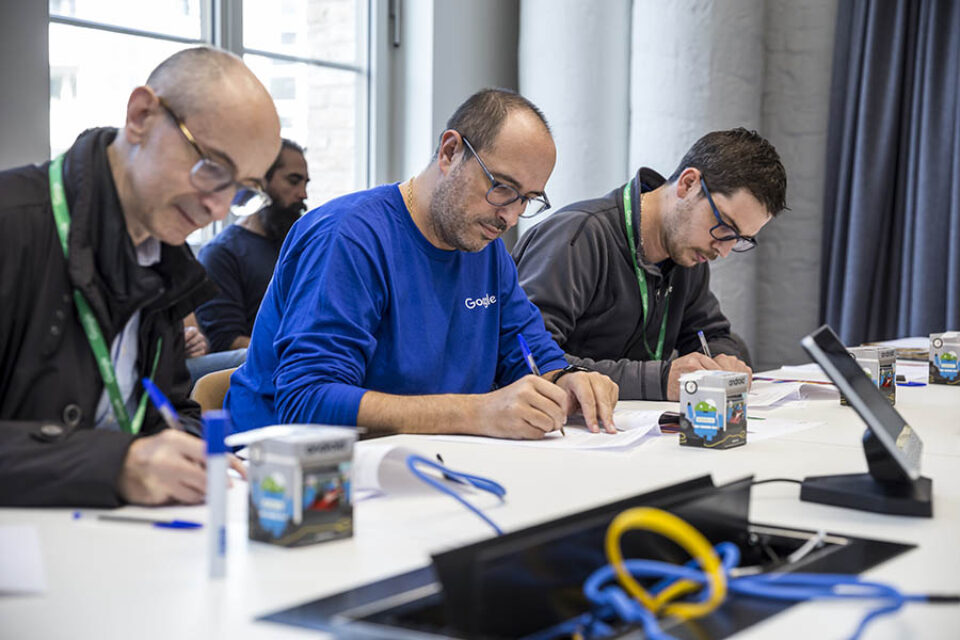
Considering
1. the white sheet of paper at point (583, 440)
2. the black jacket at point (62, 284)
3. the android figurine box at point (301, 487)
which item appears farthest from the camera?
the white sheet of paper at point (583, 440)

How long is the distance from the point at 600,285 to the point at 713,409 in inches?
39.7

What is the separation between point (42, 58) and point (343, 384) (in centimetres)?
218

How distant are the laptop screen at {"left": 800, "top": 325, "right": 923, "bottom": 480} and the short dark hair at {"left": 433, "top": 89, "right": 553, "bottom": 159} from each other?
0.87m

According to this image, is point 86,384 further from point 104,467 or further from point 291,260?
point 291,260

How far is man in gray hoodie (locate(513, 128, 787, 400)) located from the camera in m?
2.74

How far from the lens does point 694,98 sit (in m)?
4.70

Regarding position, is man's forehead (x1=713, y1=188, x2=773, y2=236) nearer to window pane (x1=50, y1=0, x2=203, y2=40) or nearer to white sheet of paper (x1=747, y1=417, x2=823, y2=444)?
white sheet of paper (x1=747, y1=417, x2=823, y2=444)

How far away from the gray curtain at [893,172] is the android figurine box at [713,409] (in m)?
3.30

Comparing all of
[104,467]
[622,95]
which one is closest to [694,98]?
[622,95]

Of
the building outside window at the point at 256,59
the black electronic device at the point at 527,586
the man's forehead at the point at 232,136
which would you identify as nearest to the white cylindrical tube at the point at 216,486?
the black electronic device at the point at 527,586

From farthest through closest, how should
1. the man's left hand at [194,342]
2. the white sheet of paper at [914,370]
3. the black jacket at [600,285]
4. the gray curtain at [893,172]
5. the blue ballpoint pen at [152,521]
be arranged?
the gray curtain at [893,172] < the man's left hand at [194,342] < the white sheet of paper at [914,370] < the black jacket at [600,285] < the blue ballpoint pen at [152,521]

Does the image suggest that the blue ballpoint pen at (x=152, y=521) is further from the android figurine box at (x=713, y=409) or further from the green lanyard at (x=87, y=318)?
the android figurine box at (x=713, y=409)

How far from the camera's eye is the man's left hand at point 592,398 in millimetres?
2018

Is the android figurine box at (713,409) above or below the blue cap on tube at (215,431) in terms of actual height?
below
